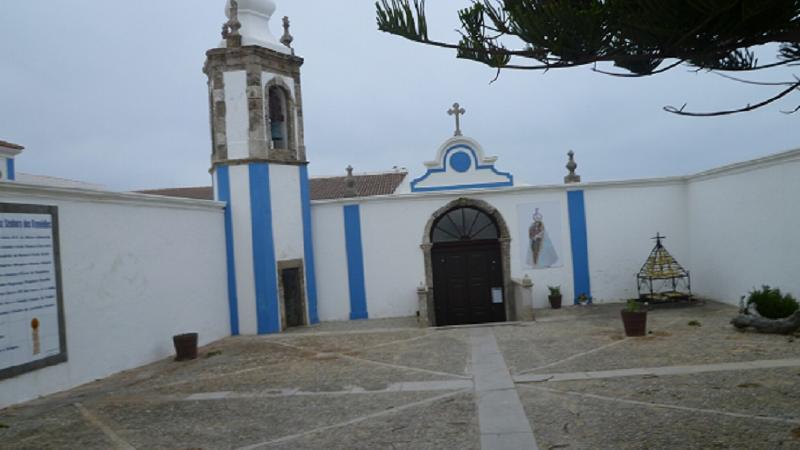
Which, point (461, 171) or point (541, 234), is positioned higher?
point (461, 171)

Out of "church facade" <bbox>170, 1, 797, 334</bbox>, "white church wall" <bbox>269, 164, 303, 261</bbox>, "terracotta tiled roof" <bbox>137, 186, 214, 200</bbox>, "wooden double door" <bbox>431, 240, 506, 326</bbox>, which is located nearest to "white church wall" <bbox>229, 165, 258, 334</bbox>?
"white church wall" <bbox>269, 164, 303, 261</bbox>

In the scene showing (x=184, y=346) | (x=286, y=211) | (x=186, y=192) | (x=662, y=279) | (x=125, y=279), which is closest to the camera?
(x=125, y=279)

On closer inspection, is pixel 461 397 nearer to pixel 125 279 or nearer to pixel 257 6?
pixel 125 279

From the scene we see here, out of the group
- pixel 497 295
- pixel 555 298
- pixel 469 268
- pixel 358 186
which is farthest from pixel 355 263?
pixel 358 186

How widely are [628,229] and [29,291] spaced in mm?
12404

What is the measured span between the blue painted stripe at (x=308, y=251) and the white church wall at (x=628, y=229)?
6799 mm

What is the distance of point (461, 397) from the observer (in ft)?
22.1

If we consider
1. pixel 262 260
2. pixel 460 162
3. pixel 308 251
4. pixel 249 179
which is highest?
pixel 460 162

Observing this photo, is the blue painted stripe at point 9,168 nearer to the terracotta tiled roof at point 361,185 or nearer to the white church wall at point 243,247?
the white church wall at point 243,247

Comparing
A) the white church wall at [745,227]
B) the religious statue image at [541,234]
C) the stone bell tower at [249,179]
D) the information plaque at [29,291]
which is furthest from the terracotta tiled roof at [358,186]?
the information plaque at [29,291]

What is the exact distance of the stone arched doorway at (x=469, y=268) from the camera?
1427cm

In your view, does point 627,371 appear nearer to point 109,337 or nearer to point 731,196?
point 731,196

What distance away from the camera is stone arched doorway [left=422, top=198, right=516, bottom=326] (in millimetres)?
14266

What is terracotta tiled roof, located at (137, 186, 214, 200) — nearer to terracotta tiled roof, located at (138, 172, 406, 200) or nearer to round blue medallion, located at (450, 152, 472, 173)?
terracotta tiled roof, located at (138, 172, 406, 200)
